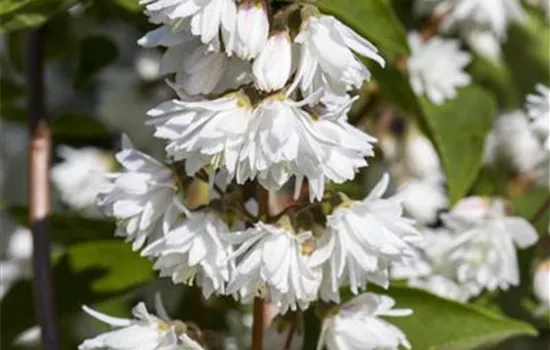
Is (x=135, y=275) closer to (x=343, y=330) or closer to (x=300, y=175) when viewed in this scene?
(x=343, y=330)

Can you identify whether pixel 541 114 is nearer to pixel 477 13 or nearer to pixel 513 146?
pixel 477 13

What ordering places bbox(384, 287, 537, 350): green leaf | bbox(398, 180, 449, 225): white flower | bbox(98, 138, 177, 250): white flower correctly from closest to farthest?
bbox(98, 138, 177, 250): white flower → bbox(384, 287, 537, 350): green leaf → bbox(398, 180, 449, 225): white flower

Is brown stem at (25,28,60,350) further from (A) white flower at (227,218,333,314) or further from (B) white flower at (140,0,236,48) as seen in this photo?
(B) white flower at (140,0,236,48)

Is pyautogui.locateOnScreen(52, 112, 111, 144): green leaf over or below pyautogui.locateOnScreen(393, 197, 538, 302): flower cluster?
over

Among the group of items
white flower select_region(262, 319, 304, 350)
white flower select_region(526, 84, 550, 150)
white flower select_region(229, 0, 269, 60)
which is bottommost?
white flower select_region(262, 319, 304, 350)

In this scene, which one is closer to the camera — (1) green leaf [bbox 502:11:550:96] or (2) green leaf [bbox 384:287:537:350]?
(2) green leaf [bbox 384:287:537:350]

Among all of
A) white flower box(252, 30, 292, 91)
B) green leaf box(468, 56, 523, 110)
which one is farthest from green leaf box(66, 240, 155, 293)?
green leaf box(468, 56, 523, 110)

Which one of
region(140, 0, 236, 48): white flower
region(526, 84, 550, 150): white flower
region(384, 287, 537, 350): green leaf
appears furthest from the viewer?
region(526, 84, 550, 150): white flower
